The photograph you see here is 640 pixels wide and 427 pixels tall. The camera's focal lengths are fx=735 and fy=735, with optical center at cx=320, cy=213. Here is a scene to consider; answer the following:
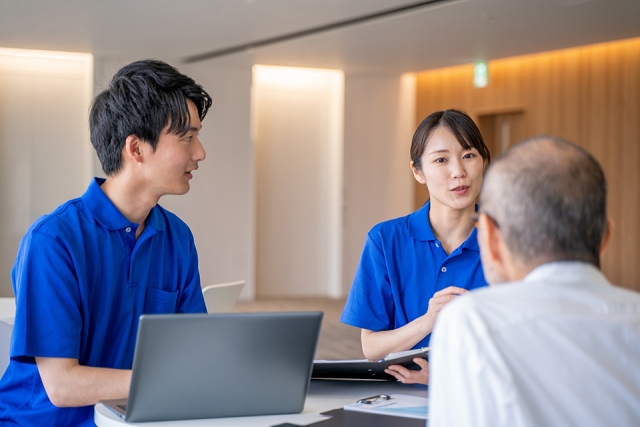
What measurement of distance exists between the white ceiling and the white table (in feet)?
18.2

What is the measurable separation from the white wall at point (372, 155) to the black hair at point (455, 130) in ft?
28.3

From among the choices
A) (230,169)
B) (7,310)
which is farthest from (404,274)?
(230,169)

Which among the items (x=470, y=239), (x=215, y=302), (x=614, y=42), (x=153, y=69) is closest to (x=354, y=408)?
(x=470, y=239)

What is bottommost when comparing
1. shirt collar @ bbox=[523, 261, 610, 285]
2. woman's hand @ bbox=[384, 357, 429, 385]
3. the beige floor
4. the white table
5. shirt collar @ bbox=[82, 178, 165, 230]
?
the beige floor

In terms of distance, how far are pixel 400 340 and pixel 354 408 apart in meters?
0.49

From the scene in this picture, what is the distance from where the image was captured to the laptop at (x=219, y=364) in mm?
1473

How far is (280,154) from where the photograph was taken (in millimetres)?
11219

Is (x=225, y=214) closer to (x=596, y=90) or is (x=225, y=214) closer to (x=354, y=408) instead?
(x=596, y=90)

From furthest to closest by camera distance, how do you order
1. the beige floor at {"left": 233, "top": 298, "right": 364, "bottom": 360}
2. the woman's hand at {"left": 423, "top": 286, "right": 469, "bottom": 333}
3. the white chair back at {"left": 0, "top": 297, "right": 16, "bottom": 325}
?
the beige floor at {"left": 233, "top": 298, "right": 364, "bottom": 360}, the white chair back at {"left": 0, "top": 297, "right": 16, "bottom": 325}, the woman's hand at {"left": 423, "top": 286, "right": 469, "bottom": 333}

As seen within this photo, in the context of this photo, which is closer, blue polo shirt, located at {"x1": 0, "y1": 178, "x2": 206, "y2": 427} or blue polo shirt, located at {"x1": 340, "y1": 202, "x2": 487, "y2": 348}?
blue polo shirt, located at {"x1": 0, "y1": 178, "x2": 206, "y2": 427}

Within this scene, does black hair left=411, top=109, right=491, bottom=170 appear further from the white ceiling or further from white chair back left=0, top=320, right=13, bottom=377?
the white ceiling

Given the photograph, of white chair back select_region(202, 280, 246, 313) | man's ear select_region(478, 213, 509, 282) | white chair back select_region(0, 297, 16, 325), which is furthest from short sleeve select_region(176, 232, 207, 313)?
man's ear select_region(478, 213, 509, 282)

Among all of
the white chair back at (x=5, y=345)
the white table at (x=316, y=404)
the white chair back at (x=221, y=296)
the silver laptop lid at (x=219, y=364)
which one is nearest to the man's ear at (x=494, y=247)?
the silver laptop lid at (x=219, y=364)

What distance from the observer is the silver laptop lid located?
1.47 m
